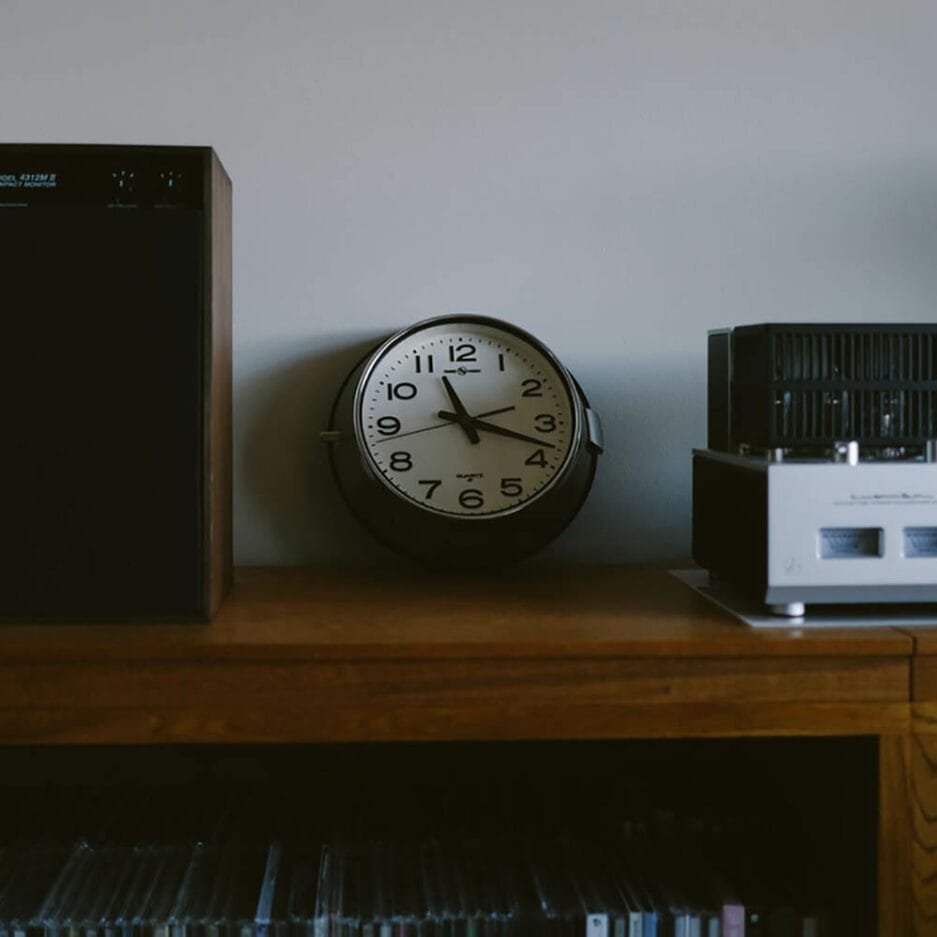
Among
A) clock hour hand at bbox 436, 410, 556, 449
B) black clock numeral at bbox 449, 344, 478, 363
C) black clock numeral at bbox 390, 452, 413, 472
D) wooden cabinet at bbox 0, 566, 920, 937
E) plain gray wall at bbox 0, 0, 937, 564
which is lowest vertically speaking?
wooden cabinet at bbox 0, 566, 920, 937

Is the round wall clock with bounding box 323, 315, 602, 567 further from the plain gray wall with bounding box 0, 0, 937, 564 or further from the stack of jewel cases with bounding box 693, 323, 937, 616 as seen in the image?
the stack of jewel cases with bounding box 693, 323, 937, 616

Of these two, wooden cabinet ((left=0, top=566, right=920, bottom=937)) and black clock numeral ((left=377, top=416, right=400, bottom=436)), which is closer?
wooden cabinet ((left=0, top=566, right=920, bottom=937))

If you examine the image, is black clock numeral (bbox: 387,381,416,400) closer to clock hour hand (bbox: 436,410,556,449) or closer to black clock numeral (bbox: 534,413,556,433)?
clock hour hand (bbox: 436,410,556,449)

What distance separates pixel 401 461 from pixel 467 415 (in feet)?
0.29

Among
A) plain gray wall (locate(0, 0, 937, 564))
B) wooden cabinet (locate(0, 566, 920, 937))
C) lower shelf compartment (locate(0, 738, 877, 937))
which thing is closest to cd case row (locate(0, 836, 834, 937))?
lower shelf compartment (locate(0, 738, 877, 937))

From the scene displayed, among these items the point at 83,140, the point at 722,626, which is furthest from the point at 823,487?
the point at 83,140

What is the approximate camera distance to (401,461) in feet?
4.02

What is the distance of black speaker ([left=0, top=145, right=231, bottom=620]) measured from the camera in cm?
97

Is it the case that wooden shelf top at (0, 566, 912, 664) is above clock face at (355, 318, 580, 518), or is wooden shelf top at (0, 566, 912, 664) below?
below

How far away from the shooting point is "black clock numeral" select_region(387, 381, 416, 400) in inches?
48.4

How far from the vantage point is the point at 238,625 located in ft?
3.21

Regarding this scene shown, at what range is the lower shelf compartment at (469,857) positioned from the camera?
0.97 m

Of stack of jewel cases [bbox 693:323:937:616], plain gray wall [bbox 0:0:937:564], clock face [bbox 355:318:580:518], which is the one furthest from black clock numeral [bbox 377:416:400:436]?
stack of jewel cases [bbox 693:323:937:616]

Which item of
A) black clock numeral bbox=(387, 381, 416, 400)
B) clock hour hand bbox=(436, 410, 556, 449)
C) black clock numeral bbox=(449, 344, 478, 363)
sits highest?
black clock numeral bbox=(449, 344, 478, 363)
